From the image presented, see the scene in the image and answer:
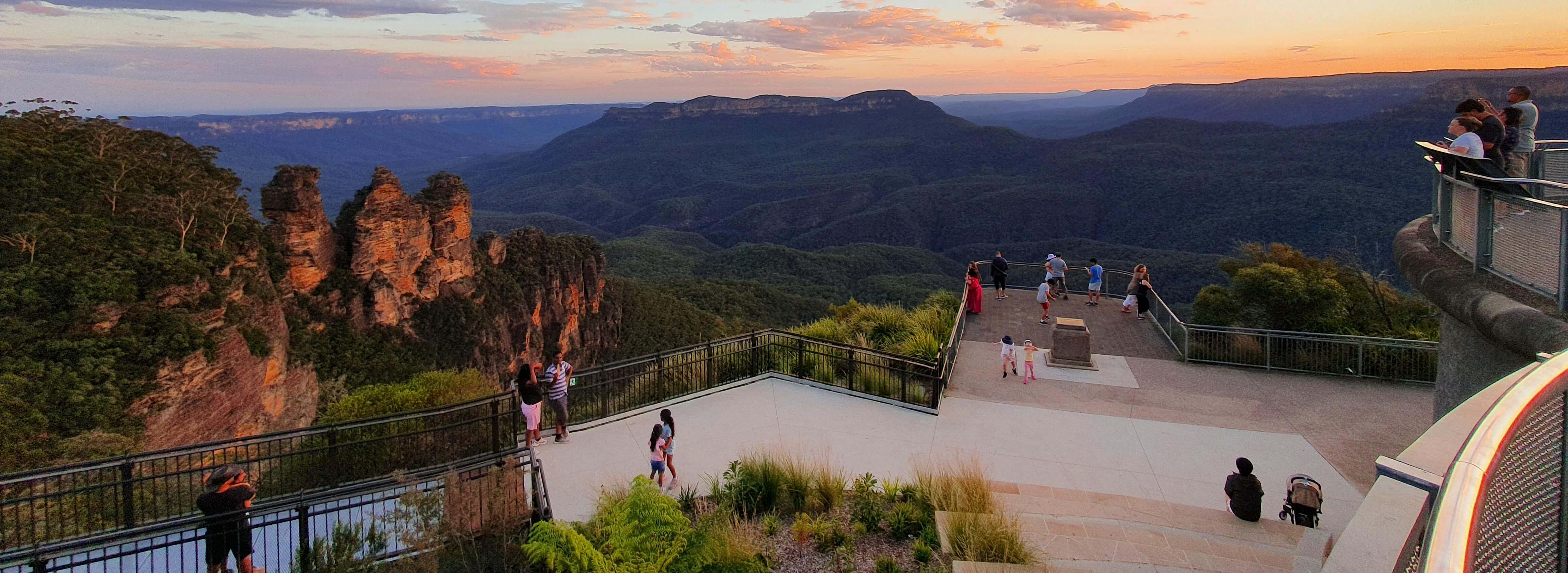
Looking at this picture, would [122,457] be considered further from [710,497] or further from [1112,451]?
[1112,451]

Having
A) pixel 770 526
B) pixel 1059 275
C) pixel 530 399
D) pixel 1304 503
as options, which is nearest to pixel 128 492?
pixel 530 399

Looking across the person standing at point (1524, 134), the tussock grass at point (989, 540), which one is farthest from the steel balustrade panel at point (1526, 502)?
the person standing at point (1524, 134)

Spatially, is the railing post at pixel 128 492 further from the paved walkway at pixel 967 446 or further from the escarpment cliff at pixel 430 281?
the escarpment cliff at pixel 430 281

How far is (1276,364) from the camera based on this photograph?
16.6 metres

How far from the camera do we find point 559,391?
469 inches

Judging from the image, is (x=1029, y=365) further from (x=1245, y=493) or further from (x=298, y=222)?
(x=298, y=222)

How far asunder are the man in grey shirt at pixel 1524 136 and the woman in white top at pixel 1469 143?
1.77 m

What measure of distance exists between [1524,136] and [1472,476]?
37.7ft

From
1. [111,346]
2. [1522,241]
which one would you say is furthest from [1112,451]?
[111,346]

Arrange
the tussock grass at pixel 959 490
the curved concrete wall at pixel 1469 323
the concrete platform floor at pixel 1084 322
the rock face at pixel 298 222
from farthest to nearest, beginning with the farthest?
the rock face at pixel 298 222, the concrete platform floor at pixel 1084 322, the tussock grass at pixel 959 490, the curved concrete wall at pixel 1469 323

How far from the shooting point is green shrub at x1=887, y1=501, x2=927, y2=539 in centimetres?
868

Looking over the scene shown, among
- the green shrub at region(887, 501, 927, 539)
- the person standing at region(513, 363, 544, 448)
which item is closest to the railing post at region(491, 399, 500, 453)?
the person standing at region(513, 363, 544, 448)

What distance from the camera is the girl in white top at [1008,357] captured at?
624 inches

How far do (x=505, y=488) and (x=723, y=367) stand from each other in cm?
764
